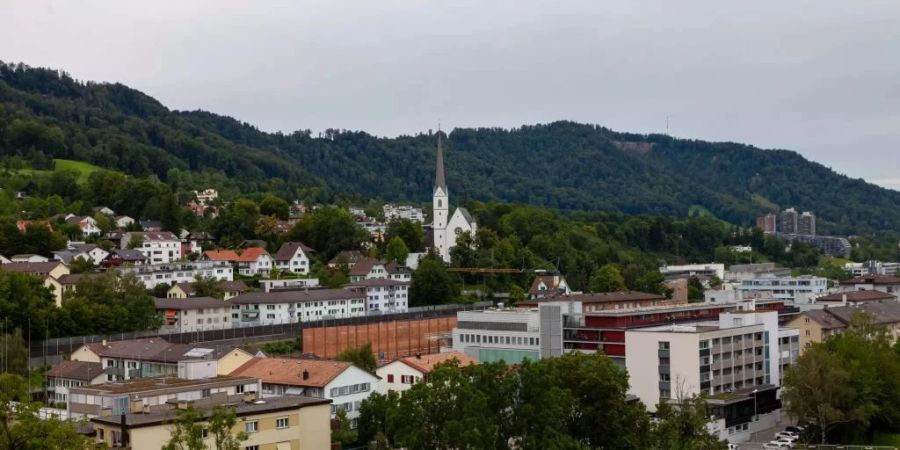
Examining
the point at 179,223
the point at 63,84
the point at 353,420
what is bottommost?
the point at 353,420

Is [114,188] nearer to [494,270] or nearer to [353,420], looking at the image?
[494,270]

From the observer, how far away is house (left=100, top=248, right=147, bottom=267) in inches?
3126

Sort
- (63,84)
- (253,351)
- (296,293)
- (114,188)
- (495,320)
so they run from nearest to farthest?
(253,351) < (495,320) < (296,293) < (114,188) < (63,84)

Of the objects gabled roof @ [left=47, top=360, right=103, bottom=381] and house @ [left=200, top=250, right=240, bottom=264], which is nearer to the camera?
gabled roof @ [left=47, top=360, right=103, bottom=381]

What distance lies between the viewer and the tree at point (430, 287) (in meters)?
83.5

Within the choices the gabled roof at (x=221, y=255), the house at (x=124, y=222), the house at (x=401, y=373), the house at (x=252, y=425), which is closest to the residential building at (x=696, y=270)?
the gabled roof at (x=221, y=255)

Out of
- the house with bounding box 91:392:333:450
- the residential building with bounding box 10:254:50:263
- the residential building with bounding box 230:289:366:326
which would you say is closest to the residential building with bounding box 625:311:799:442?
the house with bounding box 91:392:333:450

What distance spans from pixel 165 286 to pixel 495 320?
79.2ft

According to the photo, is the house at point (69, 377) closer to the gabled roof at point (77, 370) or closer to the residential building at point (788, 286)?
the gabled roof at point (77, 370)

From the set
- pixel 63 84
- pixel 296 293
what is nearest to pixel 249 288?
pixel 296 293

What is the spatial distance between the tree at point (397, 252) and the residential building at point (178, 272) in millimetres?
15943

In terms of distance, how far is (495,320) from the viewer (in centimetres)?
6088

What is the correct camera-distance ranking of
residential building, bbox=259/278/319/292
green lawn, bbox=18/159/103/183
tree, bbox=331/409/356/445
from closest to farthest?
1. tree, bbox=331/409/356/445
2. residential building, bbox=259/278/319/292
3. green lawn, bbox=18/159/103/183

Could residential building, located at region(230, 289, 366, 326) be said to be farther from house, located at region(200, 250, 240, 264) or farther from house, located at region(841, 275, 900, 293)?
house, located at region(841, 275, 900, 293)
